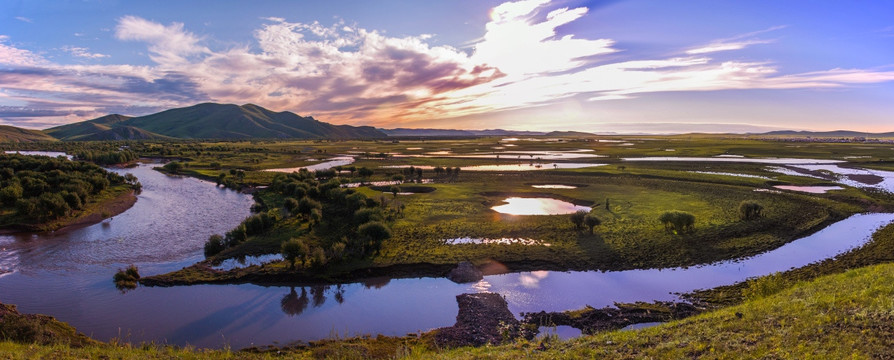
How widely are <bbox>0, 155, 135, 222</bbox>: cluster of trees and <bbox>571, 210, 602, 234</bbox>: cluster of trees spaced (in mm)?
48804

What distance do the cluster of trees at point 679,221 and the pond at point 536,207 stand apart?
9.67m

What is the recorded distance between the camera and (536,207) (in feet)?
143

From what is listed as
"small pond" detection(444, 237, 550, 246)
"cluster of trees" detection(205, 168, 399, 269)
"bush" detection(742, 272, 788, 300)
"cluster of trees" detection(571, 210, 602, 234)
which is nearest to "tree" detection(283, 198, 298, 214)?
"cluster of trees" detection(205, 168, 399, 269)

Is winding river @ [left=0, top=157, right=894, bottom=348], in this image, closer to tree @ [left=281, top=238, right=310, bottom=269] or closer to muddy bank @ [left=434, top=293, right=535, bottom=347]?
muddy bank @ [left=434, top=293, right=535, bottom=347]

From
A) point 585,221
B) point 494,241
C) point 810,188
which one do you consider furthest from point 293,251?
point 810,188

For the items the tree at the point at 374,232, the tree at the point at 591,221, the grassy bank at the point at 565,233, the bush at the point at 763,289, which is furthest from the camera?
the tree at the point at 591,221

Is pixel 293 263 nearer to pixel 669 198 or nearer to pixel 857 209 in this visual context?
pixel 669 198

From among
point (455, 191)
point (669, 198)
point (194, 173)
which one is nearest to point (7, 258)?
point (455, 191)

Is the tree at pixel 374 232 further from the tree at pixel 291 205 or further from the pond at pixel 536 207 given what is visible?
the pond at pixel 536 207

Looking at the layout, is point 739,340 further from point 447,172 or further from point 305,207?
point 447,172

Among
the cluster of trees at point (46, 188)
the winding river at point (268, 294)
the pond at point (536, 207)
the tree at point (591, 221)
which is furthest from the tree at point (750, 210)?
the cluster of trees at point (46, 188)

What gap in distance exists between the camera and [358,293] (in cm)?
2258

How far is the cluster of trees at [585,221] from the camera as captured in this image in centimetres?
3219

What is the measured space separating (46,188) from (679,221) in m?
67.3
